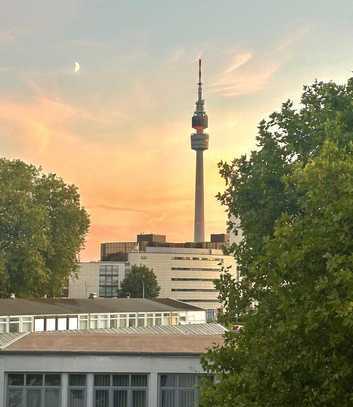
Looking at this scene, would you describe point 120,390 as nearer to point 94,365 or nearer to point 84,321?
point 94,365

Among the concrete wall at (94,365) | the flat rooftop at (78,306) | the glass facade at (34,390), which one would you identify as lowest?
the glass facade at (34,390)

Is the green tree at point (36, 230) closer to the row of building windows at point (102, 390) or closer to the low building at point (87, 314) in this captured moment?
the low building at point (87, 314)

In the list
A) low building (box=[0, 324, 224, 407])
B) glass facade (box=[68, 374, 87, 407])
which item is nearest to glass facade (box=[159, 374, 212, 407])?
low building (box=[0, 324, 224, 407])

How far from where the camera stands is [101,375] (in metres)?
37.8

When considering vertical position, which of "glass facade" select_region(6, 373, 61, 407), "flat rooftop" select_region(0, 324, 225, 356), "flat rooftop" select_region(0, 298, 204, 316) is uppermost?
"flat rooftop" select_region(0, 298, 204, 316)

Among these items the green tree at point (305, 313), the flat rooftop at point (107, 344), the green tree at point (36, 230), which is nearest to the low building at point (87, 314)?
the green tree at point (36, 230)

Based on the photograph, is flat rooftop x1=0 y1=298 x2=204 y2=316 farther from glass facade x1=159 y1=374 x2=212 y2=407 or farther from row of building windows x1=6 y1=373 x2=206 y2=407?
glass facade x1=159 y1=374 x2=212 y2=407

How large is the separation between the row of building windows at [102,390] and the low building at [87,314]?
23644 millimetres

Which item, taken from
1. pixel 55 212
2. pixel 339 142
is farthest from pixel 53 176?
pixel 339 142

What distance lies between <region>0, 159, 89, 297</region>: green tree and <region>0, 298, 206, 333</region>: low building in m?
6.80

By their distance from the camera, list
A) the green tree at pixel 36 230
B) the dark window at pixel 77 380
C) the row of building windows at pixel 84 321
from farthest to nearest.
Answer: the green tree at pixel 36 230 < the row of building windows at pixel 84 321 < the dark window at pixel 77 380

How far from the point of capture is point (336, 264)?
20.7 m

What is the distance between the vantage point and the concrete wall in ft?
121

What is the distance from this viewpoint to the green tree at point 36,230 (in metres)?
82.5
